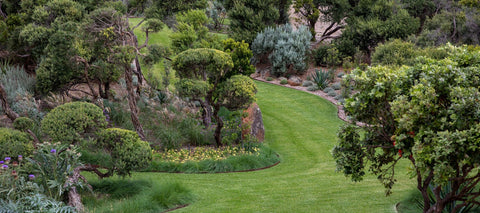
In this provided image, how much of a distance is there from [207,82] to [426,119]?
314 inches

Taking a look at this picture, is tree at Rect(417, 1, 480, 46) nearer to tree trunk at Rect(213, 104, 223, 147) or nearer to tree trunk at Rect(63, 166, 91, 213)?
tree trunk at Rect(213, 104, 223, 147)

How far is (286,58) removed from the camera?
23.4 m

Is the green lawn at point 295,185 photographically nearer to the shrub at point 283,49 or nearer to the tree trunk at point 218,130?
the tree trunk at point 218,130

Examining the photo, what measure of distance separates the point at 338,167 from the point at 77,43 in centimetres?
995

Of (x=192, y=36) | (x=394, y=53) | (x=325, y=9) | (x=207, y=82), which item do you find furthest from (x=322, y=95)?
(x=325, y=9)

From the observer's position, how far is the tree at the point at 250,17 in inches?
1012

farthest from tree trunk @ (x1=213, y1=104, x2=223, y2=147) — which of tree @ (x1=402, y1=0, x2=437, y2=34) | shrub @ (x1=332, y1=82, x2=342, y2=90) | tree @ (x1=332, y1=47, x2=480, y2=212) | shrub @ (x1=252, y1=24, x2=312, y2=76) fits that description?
tree @ (x1=402, y1=0, x2=437, y2=34)

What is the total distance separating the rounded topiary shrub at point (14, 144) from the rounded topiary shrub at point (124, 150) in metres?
1.40

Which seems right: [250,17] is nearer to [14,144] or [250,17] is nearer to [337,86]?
[337,86]

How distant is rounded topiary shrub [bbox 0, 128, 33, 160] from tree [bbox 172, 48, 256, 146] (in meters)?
4.44

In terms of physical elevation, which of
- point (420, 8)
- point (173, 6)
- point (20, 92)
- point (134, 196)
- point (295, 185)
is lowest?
point (295, 185)

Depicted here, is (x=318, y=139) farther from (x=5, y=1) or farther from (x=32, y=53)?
(x=5, y=1)

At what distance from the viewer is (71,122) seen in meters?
8.92

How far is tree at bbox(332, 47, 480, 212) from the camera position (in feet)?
17.3
